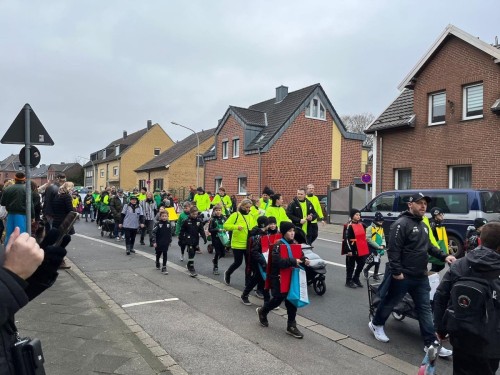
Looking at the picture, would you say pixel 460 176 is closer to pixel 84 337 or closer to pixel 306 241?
pixel 306 241

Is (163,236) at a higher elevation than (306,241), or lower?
lower

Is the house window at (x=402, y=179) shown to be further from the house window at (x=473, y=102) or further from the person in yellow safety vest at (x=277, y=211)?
the person in yellow safety vest at (x=277, y=211)

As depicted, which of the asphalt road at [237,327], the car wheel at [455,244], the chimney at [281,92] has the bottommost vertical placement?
the asphalt road at [237,327]

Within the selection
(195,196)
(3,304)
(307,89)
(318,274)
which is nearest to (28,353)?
(3,304)

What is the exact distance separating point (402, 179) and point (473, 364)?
1688 centimetres

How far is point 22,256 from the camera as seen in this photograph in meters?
1.53

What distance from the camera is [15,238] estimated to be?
1612 millimetres

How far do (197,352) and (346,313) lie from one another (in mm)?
2693

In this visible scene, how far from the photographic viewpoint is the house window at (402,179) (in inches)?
737

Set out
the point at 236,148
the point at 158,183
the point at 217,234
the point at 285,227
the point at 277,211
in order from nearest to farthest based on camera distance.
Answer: the point at 285,227 → the point at 277,211 → the point at 217,234 → the point at 236,148 → the point at 158,183

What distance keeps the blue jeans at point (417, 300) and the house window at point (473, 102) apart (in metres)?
13.3

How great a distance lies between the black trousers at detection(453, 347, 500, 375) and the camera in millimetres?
3059

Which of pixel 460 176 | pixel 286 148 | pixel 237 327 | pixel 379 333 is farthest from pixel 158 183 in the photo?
pixel 379 333

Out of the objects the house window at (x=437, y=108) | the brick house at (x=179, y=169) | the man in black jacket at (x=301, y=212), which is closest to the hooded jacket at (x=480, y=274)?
the man in black jacket at (x=301, y=212)
